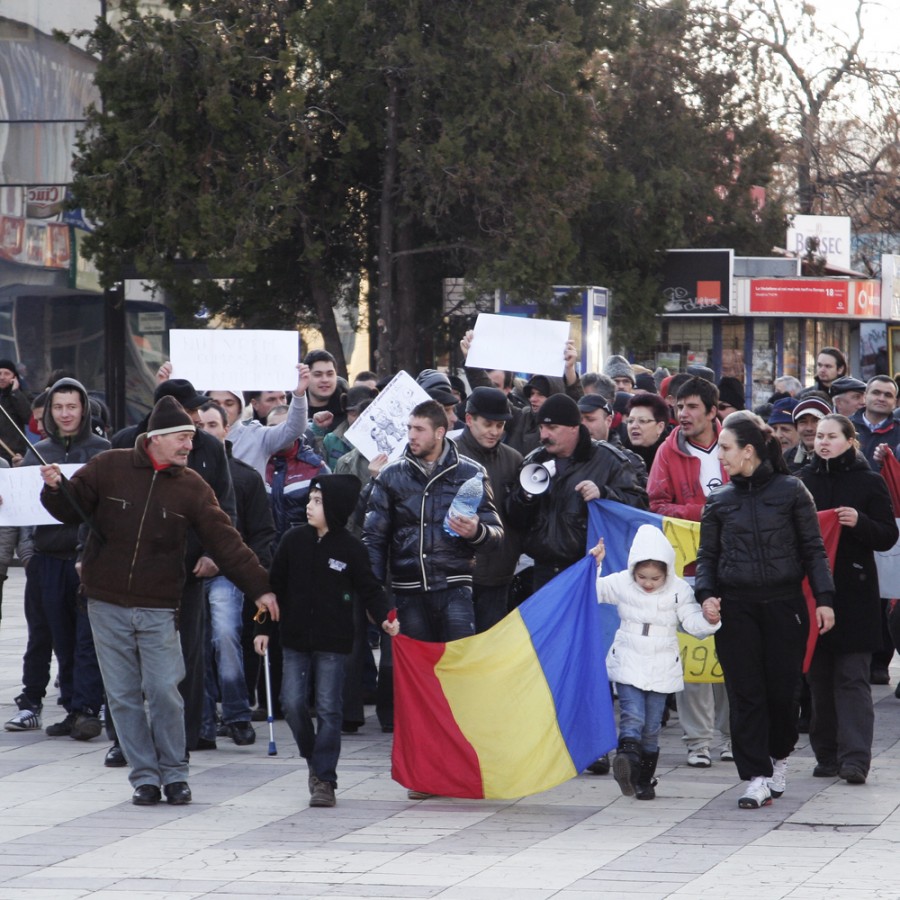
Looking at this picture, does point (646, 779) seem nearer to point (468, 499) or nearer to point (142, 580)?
point (468, 499)

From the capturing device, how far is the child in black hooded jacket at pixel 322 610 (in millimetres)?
8008

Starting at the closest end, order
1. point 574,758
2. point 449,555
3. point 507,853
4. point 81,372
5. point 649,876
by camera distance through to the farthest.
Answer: point 649,876, point 507,853, point 574,758, point 449,555, point 81,372

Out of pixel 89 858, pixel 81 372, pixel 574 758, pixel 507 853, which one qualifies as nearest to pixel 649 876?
pixel 507 853

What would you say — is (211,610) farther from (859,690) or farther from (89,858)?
(859,690)

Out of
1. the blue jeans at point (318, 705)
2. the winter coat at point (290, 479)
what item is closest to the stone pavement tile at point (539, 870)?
the blue jeans at point (318, 705)

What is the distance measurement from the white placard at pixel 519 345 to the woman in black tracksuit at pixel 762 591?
3.72m

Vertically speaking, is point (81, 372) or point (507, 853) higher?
point (81, 372)

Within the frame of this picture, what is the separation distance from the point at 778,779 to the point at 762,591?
2.90ft

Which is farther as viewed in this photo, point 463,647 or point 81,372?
point 81,372

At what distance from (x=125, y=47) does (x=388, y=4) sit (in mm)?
3700

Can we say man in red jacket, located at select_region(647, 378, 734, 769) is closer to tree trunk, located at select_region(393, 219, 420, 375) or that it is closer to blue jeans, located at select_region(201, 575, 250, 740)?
blue jeans, located at select_region(201, 575, 250, 740)

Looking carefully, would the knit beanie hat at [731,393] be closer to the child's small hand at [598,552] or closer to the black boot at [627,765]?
the child's small hand at [598,552]

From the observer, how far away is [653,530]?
27.6 ft

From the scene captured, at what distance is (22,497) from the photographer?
9.45 metres
